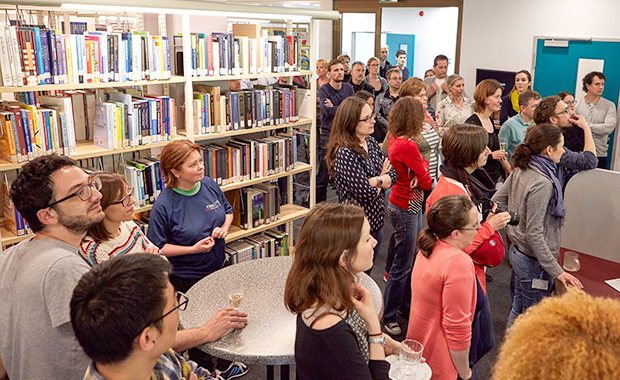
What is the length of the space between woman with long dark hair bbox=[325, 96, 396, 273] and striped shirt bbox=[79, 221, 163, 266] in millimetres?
1321

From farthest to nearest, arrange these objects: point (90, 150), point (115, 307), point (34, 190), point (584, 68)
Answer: point (584, 68) < point (90, 150) < point (34, 190) < point (115, 307)

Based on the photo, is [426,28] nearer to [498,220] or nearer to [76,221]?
[498,220]

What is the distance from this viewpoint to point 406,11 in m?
9.68

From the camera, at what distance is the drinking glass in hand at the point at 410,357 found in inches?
72.8

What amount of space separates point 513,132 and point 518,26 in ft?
12.6

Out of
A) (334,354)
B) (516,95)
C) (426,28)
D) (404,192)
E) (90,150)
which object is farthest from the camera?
(426,28)

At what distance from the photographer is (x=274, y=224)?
14.4 ft

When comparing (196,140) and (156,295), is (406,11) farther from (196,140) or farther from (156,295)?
(156,295)

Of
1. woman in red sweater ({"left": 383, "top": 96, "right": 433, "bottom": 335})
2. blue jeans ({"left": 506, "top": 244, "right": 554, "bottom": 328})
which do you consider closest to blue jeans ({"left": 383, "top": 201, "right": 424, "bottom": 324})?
woman in red sweater ({"left": 383, "top": 96, "right": 433, "bottom": 335})

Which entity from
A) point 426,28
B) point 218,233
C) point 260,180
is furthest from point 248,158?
point 426,28

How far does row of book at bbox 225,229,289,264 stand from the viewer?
4136 mm

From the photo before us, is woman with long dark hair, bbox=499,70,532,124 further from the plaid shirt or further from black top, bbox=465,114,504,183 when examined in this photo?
the plaid shirt

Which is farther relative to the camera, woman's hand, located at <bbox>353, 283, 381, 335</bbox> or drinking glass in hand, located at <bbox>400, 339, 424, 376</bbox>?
drinking glass in hand, located at <bbox>400, 339, 424, 376</bbox>

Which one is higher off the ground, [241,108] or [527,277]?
[241,108]
